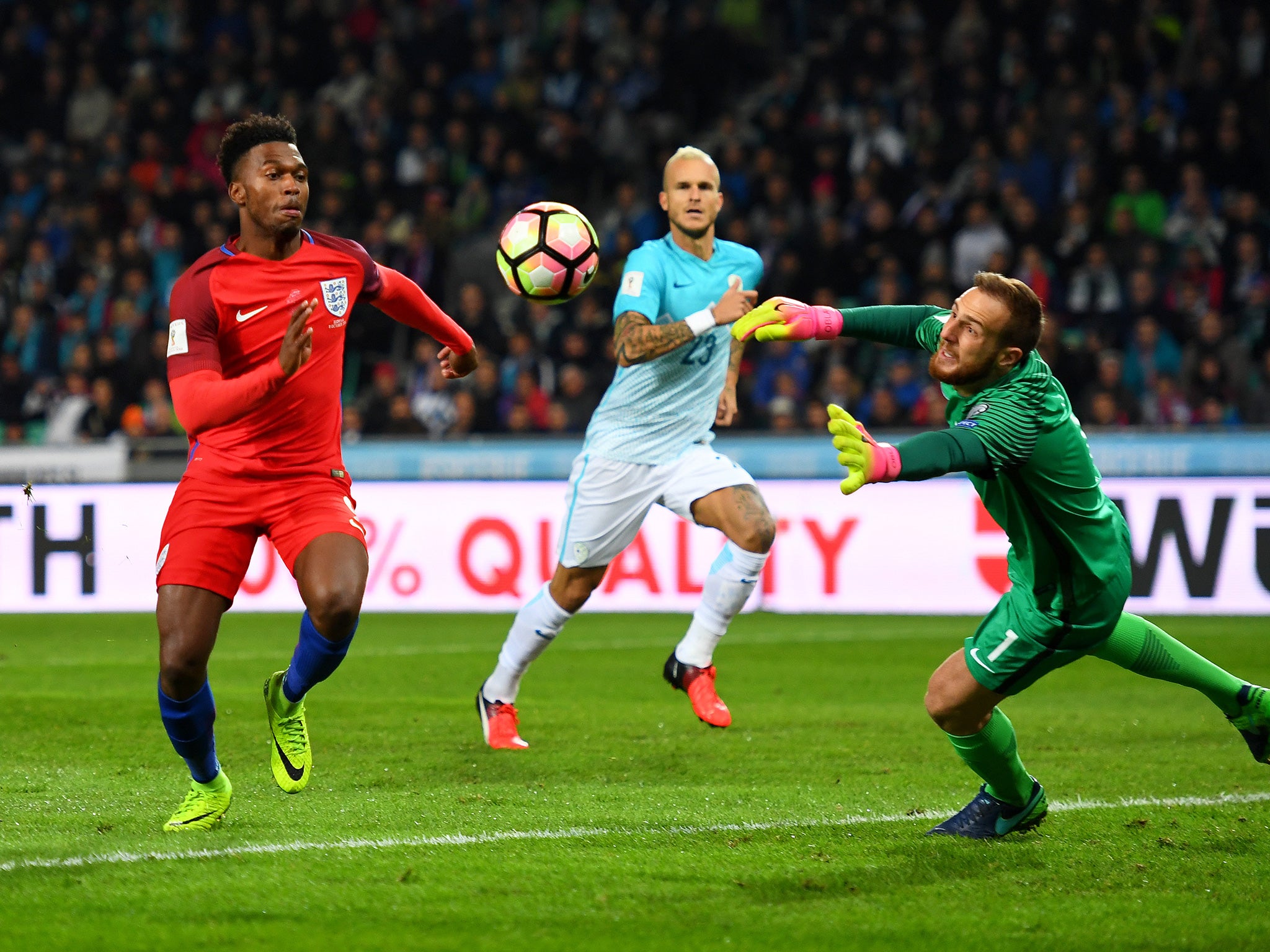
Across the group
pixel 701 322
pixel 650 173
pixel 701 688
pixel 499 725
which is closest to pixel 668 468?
pixel 701 322

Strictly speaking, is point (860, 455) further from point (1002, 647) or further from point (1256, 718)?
point (1256, 718)

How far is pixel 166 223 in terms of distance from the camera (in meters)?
17.6

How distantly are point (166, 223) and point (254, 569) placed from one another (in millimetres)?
6189

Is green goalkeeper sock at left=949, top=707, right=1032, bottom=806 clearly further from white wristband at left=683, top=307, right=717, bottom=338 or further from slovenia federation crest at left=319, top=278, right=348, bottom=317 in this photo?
slovenia federation crest at left=319, top=278, right=348, bottom=317

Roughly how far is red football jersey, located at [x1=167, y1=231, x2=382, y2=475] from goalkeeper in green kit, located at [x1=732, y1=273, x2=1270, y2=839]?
55.7 inches

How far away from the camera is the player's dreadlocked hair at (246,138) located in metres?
5.34

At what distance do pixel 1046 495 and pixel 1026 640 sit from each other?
1.43ft

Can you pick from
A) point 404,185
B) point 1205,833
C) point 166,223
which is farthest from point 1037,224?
point 1205,833

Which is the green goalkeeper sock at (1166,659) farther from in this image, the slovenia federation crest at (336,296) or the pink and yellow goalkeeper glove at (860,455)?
the slovenia federation crest at (336,296)

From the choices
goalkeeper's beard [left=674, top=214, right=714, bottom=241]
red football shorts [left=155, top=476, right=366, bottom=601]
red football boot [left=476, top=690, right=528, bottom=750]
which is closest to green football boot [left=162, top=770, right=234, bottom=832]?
red football shorts [left=155, top=476, right=366, bottom=601]

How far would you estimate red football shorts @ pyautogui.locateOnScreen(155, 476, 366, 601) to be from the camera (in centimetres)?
514

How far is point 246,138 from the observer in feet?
17.5

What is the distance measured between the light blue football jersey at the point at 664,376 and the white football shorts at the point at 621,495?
6cm

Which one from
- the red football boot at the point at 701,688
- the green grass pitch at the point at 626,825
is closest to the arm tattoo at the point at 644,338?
the red football boot at the point at 701,688
